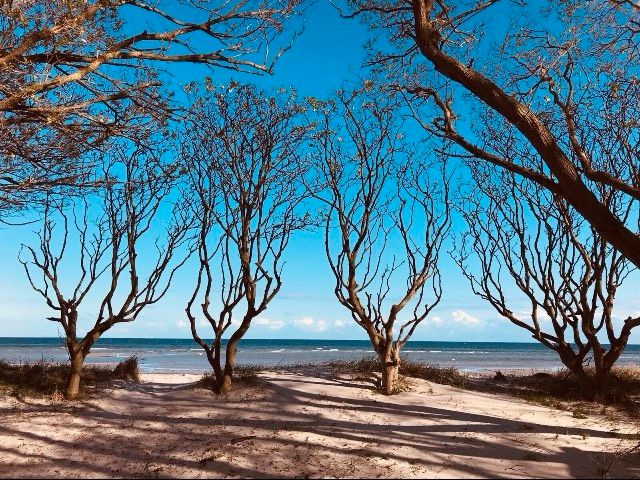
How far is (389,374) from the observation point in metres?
10.9

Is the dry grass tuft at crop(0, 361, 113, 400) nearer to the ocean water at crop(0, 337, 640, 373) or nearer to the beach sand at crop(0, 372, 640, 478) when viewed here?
the beach sand at crop(0, 372, 640, 478)

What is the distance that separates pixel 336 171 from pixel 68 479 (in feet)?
26.6

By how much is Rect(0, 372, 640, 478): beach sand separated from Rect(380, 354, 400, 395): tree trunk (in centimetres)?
29

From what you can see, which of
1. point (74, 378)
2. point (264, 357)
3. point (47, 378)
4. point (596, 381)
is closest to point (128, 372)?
point (47, 378)

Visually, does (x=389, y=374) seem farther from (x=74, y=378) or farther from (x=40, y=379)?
(x=40, y=379)

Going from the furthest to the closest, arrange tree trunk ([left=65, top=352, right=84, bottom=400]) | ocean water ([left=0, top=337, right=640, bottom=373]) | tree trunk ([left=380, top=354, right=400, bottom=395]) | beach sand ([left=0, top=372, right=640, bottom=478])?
ocean water ([left=0, top=337, right=640, bottom=373]) → tree trunk ([left=380, top=354, right=400, bottom=395]) → tree trunk ([left=65, top=352, right=84, bottom=400]) → beach sand ([left=0, top=372, right=640, bottom=478])

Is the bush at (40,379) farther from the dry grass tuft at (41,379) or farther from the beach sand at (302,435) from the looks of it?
the beach sand at (302,435)

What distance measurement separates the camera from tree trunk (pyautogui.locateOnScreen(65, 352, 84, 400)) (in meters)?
10.4

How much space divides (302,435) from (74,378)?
530cm

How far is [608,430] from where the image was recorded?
8.21 metres

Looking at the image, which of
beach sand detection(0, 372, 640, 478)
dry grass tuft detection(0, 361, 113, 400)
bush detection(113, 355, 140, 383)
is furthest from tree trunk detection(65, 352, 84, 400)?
bush detection(113, 355, 140, 383)

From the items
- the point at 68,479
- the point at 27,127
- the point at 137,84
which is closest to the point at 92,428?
the point at 68,479

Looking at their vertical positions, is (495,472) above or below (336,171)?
below

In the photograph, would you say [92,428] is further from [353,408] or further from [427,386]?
[427,386]
